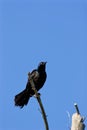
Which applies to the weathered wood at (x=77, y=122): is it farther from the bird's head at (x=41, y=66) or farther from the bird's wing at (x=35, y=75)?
the bird's head at (x=41, y=66)

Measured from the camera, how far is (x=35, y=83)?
12.0m

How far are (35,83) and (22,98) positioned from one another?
101 centimetres

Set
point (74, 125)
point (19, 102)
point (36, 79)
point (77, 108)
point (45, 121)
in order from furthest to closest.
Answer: point (36, 79) < point (19, 102) < point (74, 125) < point (77, 108) < point (45, 121)

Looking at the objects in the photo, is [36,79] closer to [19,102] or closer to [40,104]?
[19,102]

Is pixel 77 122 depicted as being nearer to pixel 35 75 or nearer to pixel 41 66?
pixel 35 75

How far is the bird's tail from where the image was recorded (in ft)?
35.6

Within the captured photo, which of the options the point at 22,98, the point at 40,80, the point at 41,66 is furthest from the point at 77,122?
the point at 41,66

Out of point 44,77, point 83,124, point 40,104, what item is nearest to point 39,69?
point 44,77

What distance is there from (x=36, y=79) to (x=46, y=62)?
2.16 feet

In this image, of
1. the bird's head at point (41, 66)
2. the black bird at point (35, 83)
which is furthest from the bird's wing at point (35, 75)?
the bird's head at point (41, 66)

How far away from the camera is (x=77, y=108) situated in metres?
9.28

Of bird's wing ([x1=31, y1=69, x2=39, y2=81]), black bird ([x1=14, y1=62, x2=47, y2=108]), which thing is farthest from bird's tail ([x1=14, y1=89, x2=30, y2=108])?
bird's wing ([x1=31, y1=69, x2=39, y2=81])

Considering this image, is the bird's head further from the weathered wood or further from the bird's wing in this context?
the weathered wood

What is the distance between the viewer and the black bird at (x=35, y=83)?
36.0 ft
